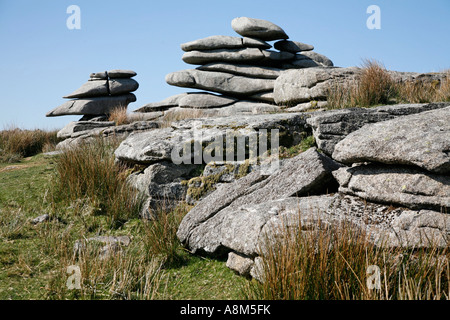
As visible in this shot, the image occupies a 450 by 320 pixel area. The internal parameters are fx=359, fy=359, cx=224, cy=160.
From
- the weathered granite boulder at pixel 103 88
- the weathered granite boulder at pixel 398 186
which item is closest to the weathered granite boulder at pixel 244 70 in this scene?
the weathered granite boulder at pixel 103 88

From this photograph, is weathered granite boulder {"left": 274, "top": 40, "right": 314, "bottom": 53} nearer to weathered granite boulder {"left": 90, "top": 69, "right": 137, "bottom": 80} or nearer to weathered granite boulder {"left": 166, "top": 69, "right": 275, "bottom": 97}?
weathered granite boulder {"left": 166, "top": 69, "right": 275, "bottom": 97}

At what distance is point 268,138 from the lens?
6.54m

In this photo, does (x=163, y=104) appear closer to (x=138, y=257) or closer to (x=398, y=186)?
(x=138, y=257)

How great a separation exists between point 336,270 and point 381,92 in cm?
828

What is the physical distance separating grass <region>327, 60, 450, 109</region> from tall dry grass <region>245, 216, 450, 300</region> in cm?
714

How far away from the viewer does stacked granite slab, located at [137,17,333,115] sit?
18.5m

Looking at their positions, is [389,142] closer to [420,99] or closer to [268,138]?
[268,138]

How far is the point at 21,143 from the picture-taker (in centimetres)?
1418

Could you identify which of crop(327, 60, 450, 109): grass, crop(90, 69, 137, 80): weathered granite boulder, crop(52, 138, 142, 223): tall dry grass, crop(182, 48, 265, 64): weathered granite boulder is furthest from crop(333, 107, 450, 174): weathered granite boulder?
crop(90, 69, 137, 80): weathered granite boulder

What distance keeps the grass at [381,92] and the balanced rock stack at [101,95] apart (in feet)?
43.0

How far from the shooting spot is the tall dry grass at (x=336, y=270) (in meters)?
2.96

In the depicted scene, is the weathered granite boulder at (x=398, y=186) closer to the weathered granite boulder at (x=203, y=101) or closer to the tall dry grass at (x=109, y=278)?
the tall dry grass at (x=109, y=278)

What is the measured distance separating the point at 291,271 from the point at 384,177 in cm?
177

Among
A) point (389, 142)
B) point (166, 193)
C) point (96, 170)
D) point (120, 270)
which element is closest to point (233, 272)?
point (120, 270)
